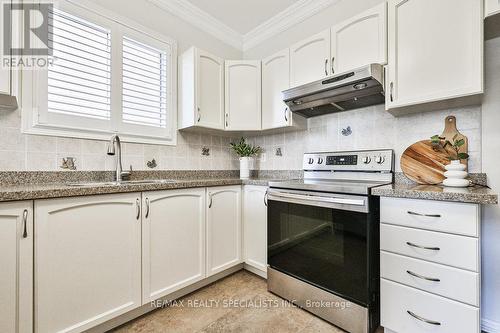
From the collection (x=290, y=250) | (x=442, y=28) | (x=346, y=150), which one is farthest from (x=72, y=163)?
(x=442, y=28)

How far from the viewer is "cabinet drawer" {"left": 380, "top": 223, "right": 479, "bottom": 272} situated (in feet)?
3.45

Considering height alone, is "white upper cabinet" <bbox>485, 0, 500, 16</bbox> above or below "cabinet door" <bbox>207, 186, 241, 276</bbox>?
above

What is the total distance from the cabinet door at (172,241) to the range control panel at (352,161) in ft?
3.50

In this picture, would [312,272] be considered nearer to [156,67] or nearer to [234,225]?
[234,225]

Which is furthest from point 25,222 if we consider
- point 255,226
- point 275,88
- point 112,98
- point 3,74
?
point 275,88

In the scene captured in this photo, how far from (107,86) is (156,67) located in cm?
50

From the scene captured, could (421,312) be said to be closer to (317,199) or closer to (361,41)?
(317,199)

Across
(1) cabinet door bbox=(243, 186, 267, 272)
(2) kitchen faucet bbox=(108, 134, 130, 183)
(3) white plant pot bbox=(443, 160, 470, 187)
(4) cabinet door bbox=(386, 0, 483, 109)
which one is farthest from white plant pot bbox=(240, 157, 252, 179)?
(3) white plant pot bbox=(443, 160, 470, 187)

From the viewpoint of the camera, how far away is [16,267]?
1.05 m

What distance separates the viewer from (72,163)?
1637 millimetres

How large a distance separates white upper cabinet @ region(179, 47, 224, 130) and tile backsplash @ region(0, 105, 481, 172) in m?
0.28

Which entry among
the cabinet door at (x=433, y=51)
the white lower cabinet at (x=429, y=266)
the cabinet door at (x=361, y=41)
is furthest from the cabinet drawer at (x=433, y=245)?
the cabinet door at (x=361, y=41)

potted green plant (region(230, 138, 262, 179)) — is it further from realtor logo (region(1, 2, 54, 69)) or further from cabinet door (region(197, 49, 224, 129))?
realtor logo (region(1, 2, 54, 69))

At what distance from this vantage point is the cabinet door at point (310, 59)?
1.85 metres
